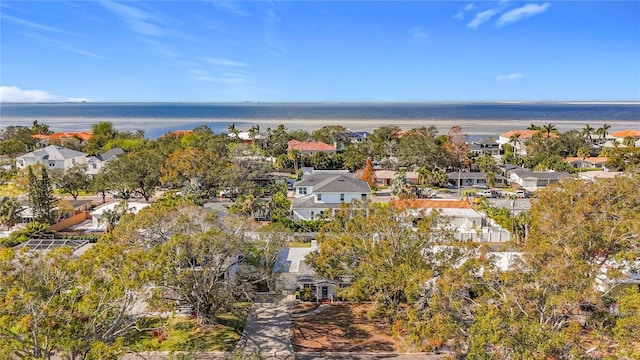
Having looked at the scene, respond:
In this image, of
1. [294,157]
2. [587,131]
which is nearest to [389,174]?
[294,157]

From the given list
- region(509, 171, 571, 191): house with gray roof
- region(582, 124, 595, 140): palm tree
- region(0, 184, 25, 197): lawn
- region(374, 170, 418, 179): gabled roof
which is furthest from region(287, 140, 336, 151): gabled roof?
region(582, 124, 595, 140): palm tree

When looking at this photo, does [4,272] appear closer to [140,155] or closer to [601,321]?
[601,321]

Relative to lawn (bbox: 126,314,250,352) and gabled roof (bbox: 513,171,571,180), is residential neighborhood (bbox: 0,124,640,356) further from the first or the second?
gabled roof (bbox: 513,171,571,180)

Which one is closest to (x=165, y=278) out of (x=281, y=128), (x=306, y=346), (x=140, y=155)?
(x=306, y=346)

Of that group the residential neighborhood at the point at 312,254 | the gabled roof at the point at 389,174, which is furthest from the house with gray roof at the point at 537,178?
the gabled roof at the point at 389,174

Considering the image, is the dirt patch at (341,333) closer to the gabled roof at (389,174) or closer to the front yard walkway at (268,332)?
the front yard walkway at (268,332)

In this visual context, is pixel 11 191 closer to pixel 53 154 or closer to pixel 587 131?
pixel 53 154
